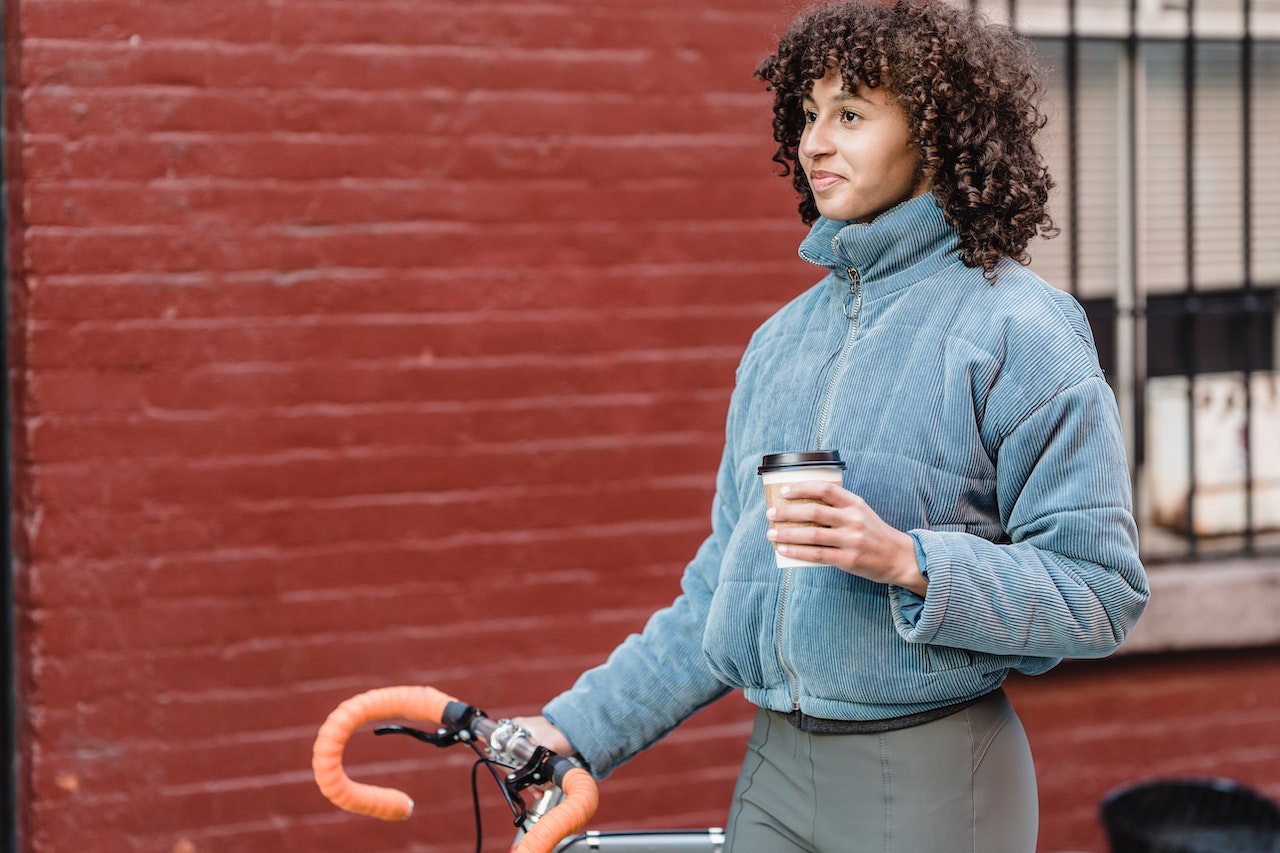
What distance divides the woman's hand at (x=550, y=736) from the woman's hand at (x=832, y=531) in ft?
2.25

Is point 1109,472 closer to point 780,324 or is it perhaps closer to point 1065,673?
point 780,324

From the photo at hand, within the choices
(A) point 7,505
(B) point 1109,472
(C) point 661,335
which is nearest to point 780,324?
(B) point 1109,472

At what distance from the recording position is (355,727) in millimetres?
2092

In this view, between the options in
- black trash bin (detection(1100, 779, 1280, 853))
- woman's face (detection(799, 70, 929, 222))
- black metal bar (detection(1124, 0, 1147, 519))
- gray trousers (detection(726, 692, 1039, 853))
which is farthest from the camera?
black metal bar (detection(1124, 0, 1147, 519))

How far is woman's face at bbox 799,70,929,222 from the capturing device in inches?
78.0

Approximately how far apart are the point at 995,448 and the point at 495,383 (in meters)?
1.96

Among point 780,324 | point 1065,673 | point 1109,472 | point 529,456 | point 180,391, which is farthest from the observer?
point 1065,673

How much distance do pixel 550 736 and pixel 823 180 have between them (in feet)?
3.24

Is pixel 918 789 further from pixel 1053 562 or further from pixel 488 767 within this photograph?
pixel 488 767

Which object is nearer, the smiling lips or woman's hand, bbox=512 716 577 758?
the smiling lips

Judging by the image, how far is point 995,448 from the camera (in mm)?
1868

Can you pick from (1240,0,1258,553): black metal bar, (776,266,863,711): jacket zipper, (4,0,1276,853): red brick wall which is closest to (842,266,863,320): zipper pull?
(776,266,863,711): jacket zipper

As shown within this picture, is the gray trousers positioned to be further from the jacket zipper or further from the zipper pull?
the zipper pull

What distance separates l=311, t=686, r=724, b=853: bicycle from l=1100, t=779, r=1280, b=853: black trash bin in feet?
6.23
